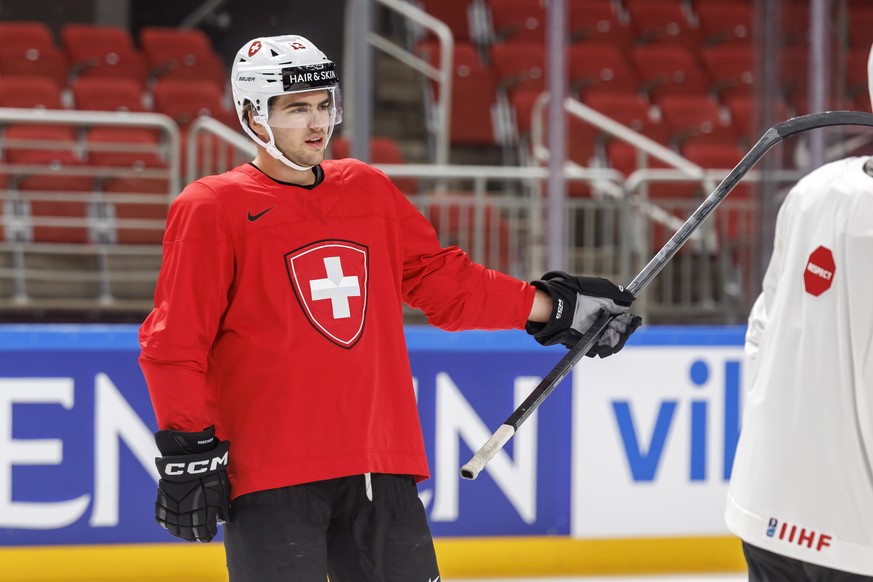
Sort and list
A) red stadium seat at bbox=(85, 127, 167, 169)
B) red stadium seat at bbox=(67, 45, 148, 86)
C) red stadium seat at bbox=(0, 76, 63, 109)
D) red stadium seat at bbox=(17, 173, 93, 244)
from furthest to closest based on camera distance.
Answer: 1. red stadium seat at bbox=(67, 45, 148, 86)
2. red stadium seat at bbox=(0, 76, 63, 109)
3. red stadium seat at bbox=(85, 127, 167, 169)
4. red stadium seat at bbox=(17, 173, 93, 244)

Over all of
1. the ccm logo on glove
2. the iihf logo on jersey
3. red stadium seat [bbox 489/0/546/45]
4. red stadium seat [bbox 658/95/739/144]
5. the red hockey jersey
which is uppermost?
red stadium seat [bbox 489/0/546/45]

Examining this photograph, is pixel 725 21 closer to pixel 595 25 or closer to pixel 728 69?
pixel 728 69

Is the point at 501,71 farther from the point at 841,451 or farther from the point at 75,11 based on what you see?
the point at 841,451

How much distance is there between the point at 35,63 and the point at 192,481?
4677mm

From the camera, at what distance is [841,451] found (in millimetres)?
1792

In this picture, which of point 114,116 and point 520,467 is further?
point 114,116

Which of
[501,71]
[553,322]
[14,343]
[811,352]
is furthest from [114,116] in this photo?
[811,352]

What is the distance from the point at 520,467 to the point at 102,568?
4.28ft

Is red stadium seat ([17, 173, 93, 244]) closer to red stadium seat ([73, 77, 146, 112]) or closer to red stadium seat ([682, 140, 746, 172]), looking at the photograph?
red stadium seat ([73, 77, 146, 112])

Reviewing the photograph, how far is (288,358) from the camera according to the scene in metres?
1.98

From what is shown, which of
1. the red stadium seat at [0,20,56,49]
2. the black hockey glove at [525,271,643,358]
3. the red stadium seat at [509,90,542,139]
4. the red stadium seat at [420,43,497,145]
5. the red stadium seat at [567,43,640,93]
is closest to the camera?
the black hockey glove at [525,271,643,358]

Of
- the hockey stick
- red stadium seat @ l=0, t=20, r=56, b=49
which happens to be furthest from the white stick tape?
red stadium seat @ l=0, t=20, r=56, b=49

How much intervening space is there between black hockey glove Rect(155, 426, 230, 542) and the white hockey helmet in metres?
0.46

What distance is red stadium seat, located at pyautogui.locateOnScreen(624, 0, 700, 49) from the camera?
7895 millimetres
